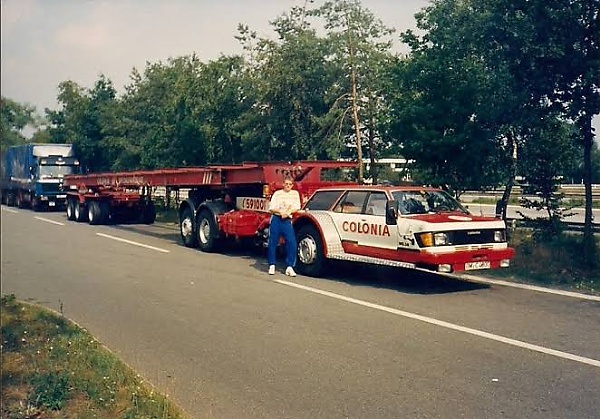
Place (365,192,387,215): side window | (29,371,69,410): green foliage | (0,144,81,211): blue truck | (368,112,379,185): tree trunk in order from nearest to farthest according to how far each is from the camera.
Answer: (29,371,69,410): green foliage
(365,192,387,215): side window
(368,112,379,185): tree trunk
(0,144,81,211): blue truck

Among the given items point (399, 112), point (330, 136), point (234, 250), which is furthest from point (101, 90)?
point (399, 112)

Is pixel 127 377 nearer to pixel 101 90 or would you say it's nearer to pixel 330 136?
pixel 330 136

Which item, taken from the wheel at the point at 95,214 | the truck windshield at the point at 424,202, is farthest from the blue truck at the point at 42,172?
the truck windshield at the point at 424,202

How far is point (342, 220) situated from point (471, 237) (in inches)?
91.8

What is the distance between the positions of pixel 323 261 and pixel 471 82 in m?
4.66

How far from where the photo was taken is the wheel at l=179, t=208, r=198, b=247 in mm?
16922

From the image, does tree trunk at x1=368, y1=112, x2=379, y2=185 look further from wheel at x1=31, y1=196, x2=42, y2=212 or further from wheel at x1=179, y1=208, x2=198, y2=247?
wheel at x1=31, y1=196, x2=42, y2=212

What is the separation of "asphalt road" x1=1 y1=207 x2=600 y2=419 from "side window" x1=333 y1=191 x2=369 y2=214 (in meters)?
1.14

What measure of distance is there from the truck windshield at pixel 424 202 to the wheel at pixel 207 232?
5.63m

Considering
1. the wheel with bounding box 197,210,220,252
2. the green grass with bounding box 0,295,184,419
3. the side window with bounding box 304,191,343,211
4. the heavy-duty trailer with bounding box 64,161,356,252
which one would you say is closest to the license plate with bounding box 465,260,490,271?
the side window with bounding box 304,191,343,211

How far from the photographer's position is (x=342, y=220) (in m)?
12.1

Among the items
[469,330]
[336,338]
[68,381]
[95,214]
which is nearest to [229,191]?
[336,338]

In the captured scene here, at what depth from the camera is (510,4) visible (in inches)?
494

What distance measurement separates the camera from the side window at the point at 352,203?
1191cm
